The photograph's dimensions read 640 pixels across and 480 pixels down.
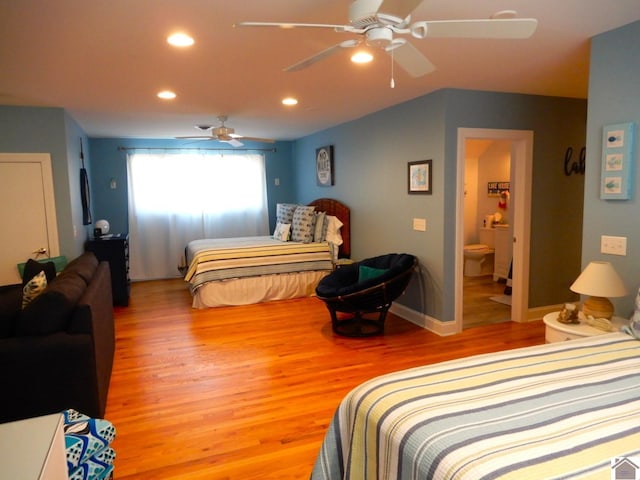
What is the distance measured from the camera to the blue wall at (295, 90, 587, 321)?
406 cm

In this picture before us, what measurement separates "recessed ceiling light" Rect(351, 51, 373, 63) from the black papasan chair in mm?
1891

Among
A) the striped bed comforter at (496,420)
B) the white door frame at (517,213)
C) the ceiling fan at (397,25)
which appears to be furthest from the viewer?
the white door frame at (517,213)

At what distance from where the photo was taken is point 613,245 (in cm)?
265

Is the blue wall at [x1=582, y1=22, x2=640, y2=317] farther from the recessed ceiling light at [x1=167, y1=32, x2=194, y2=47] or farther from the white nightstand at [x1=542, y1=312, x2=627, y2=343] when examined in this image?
the recessed ceiling light at [x1=167, y1=32, x2=194, y2=47]

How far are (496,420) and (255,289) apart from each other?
4390 mm

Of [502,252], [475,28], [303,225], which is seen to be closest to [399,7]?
[475,28]

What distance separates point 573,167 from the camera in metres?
4.56

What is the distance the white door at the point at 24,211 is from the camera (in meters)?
4.29

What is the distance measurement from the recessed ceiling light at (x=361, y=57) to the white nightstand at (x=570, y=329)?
210 centimetres

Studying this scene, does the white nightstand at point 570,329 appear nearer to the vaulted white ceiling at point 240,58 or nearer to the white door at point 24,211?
the vaulted white ceiling at point 240,58

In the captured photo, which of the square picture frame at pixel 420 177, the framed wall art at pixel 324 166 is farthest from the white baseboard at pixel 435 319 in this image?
the framed wall art at pixel 324 166

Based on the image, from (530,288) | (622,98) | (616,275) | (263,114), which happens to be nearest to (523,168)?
(530,288)

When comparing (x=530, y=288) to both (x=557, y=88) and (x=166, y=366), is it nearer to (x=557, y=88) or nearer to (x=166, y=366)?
(x=557, y=88)

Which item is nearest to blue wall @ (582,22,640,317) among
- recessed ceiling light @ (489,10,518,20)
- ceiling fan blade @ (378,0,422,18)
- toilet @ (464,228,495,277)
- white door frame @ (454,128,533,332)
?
recessed ceiling light @ (489,10,518,20)
